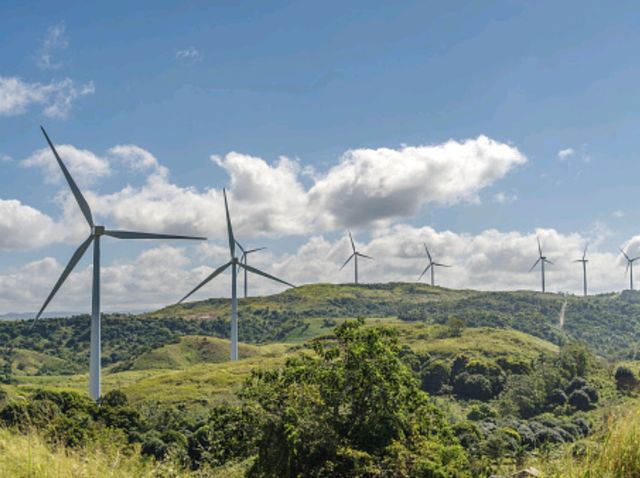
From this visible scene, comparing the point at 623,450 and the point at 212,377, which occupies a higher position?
the point at 623,450

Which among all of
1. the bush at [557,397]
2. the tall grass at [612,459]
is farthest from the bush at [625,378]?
the tall grass at [612,459]

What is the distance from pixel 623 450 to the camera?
9672mm

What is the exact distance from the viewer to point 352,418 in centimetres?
3516

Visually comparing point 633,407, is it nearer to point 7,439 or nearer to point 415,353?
point 7,439

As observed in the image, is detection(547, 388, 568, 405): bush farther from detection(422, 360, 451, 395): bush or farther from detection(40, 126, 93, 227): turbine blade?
detection(40, 126, 93, 227): turbine blade

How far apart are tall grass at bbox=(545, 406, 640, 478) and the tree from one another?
1918 centimetres

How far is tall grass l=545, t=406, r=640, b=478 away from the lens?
947 cm

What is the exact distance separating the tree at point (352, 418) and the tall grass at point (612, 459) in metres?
19.2

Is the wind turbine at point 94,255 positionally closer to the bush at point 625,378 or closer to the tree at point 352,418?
the tree at point 352,418

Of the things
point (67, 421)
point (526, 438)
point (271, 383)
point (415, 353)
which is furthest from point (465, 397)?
point (271, 383)

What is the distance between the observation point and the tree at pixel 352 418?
104 feet

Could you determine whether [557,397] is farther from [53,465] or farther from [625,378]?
[53,465]

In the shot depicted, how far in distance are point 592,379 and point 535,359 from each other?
68.9 ft

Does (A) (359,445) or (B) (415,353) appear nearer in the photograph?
(A) (359,445)
